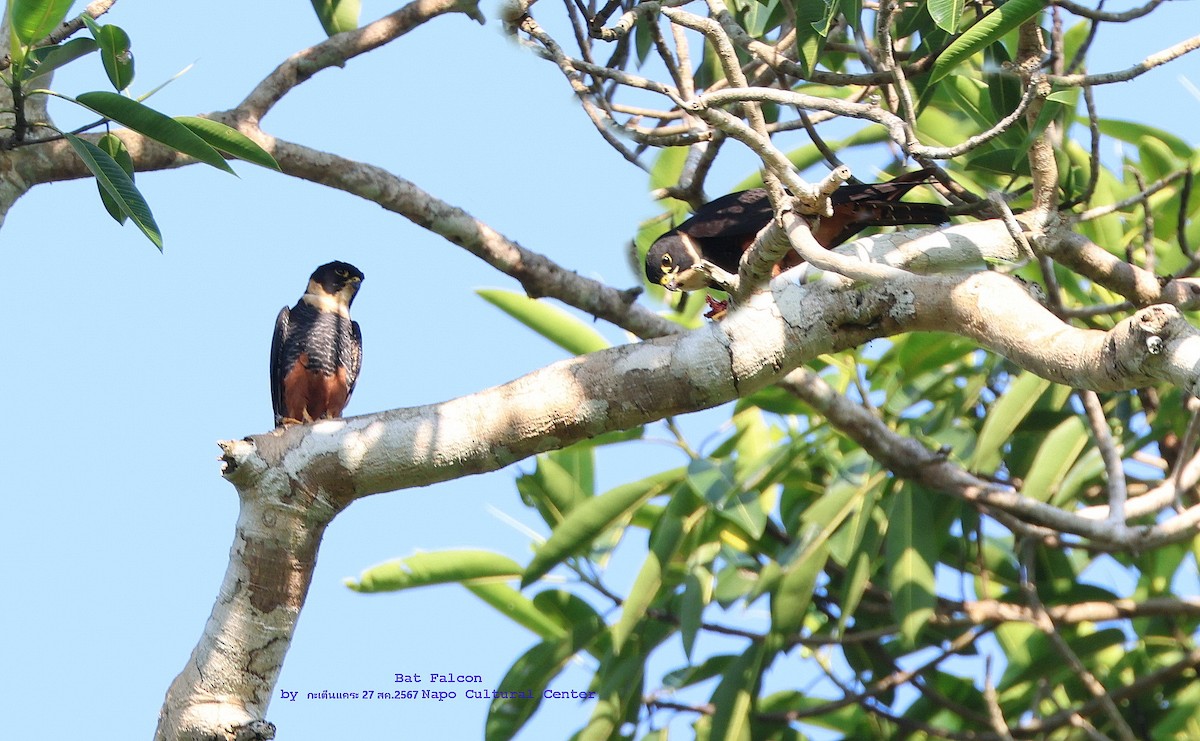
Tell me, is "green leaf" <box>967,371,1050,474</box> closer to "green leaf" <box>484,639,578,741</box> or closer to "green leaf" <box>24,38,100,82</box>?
"green leaf" <box>484,639,578,741</box>

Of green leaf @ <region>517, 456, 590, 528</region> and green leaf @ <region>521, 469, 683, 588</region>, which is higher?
green leaf @ <region>517, 456, 590, 528</region>

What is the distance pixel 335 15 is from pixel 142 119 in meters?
1.68

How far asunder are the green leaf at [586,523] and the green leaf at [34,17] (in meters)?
2.09

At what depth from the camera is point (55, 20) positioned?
7.94 ft

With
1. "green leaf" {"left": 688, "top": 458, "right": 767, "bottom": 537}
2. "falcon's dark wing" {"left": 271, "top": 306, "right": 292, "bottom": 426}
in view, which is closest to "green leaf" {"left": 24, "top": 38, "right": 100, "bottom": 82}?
"green leaf" {"left": 688, "top": 458, "right": 767, "bottom": 537}

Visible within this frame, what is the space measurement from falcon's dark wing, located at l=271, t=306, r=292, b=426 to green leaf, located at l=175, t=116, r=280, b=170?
2.13 m

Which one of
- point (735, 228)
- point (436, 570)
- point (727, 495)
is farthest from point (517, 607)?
point (735, 228)

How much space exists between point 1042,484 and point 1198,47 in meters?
1.80

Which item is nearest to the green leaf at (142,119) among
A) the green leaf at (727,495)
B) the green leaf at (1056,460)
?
the green leaf at (727,495)

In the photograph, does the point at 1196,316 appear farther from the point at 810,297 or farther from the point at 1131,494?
the point at 810,297

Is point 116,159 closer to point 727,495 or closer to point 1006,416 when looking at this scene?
point 727,495

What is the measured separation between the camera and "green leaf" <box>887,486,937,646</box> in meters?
3.48

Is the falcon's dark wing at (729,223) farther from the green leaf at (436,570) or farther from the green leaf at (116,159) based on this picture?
the green leaf at (116,159)

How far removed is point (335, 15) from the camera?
3922 mm
